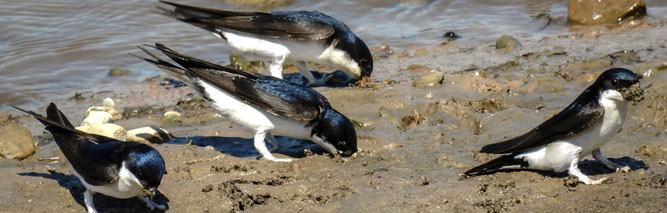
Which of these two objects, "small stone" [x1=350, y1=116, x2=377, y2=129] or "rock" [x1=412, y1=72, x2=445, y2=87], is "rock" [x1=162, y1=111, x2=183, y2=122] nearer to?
"small stone" [x1=350, y1=116, x2=377, y2=129]

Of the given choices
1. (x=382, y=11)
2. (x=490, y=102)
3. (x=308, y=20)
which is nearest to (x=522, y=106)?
(x=490, y=102)

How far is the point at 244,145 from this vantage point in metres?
6.22

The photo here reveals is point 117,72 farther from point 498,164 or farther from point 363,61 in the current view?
point 498,164

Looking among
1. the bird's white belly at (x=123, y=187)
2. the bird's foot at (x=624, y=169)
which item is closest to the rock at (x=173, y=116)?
the bird's white belly at (x=123, y=187)

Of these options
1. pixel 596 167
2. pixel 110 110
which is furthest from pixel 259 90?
pixel 596 167

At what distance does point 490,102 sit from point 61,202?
3.22 m

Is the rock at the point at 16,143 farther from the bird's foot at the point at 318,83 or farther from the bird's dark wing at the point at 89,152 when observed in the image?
the bird's foot at the point at 318,83

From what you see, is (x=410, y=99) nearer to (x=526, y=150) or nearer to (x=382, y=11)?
(x=526, y=150)

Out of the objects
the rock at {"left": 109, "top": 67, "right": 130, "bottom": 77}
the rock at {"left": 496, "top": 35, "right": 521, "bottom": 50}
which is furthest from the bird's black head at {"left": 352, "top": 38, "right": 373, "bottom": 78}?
the rock at {"left": 109, "top": 67, "right": 130, "bottom": 77}

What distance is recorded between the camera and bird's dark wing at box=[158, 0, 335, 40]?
25.2 feet

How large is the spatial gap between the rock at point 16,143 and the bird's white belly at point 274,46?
223 centimetres

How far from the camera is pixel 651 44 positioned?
852 cm

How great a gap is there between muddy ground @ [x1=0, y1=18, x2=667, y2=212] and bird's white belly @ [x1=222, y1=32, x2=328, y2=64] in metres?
0.40

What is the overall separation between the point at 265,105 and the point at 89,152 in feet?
4.35
